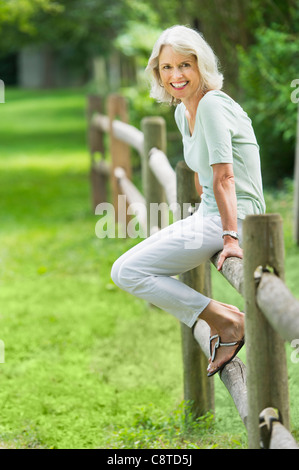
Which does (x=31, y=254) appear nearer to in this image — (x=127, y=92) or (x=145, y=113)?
(x=145, y=113)

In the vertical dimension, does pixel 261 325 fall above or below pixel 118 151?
below

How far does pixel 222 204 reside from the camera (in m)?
2.66

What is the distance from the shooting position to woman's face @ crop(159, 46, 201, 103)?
2.78m

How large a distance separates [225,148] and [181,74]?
0.33 m

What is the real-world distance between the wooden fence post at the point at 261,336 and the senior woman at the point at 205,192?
490 millimetres

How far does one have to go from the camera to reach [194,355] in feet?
11.8

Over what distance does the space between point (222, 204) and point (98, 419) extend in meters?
1.56

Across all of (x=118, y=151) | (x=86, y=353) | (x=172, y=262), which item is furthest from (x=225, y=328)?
(x=118, y=151)

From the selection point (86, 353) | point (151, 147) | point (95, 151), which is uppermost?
point (95, 151)

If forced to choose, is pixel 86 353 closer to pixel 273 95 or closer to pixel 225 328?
pixel 225 328

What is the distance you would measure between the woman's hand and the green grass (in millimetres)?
854

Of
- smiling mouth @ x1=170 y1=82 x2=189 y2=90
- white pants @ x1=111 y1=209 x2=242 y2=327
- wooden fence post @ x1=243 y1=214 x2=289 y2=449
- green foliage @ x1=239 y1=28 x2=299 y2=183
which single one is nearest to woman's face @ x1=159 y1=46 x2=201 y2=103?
smiling mouth @ x1=170 y1=82 x2=189 y2=90

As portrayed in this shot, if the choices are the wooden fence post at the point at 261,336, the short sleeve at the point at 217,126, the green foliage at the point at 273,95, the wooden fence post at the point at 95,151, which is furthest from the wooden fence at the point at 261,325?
the wooden fence post at the point at 95,151
